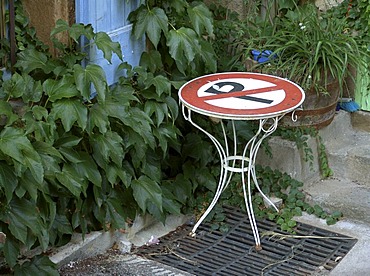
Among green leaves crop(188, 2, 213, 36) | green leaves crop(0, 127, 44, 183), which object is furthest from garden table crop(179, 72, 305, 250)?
green leaves crop(0, 127, 44, 183)

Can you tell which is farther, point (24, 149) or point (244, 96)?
point (244, 96)

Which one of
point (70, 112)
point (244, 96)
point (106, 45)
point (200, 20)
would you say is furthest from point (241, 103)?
point (70, 112)

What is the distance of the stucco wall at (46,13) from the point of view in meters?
5.86

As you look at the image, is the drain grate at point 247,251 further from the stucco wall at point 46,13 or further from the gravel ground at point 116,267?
the stucco wall at point 46,13

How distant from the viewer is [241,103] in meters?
5.93

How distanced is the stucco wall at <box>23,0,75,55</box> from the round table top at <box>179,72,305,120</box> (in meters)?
0.92

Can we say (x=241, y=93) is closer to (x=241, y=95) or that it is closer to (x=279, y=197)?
(x=241, y=95)

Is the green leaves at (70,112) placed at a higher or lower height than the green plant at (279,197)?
higher

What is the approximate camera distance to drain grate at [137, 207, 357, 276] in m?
5.95

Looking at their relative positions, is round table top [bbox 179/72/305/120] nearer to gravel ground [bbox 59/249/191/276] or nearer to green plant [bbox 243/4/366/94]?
green plant [bbox 243/4/366/94]

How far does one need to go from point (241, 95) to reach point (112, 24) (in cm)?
99

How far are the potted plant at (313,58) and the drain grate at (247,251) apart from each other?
37.2 inches

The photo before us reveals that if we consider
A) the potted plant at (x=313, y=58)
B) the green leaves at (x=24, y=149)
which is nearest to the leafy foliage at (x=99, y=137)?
the green leaves at (x=24, y=149)

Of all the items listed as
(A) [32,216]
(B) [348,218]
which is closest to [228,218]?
(B) [348,218]
